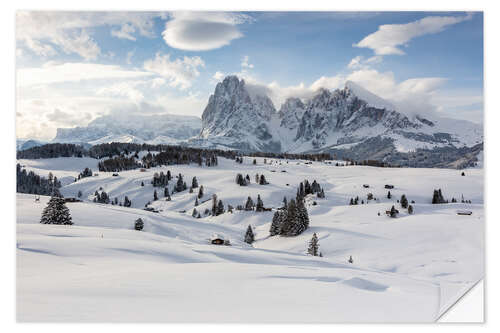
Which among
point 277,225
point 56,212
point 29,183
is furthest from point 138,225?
point 277,225

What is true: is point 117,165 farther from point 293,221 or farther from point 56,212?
point 56,212

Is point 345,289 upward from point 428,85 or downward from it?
downward

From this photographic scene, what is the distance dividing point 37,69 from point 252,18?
782 cm

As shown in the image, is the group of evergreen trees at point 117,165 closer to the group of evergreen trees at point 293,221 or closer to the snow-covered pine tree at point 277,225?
the snow-covered pine tree at point 277,225

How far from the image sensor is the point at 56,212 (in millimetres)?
18781

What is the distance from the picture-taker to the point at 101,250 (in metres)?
9.20

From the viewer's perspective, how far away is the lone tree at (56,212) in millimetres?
18288

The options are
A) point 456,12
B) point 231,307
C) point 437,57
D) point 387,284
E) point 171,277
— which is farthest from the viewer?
point 437,57

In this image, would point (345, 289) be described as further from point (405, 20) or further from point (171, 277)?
point (405, 20)

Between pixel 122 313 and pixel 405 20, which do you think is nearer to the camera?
pixel 122 313

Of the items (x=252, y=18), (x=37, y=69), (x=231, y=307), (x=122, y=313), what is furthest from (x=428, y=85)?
(x=37, y=69)
